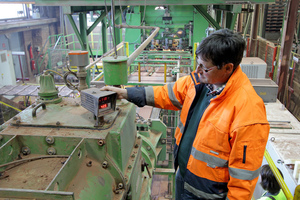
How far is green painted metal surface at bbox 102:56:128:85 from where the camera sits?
2107mm

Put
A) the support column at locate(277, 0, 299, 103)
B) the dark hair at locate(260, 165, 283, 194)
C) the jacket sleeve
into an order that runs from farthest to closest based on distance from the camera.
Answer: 1. the support column at locate(277, 0, 299, 103)
2. the dark hair at locate(260, 165, 283, 194)
3. the jacket sleeve

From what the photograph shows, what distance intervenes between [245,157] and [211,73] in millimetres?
529

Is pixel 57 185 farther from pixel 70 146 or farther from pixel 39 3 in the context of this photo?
pixel 39 3

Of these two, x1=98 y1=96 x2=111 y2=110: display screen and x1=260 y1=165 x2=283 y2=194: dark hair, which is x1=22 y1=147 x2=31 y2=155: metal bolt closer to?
x1=98 y1=96 x2=111 y2=110: display screen

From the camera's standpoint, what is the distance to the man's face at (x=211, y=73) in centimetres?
154

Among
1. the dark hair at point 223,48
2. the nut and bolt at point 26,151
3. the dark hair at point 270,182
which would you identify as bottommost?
the dark hair at point 270,182

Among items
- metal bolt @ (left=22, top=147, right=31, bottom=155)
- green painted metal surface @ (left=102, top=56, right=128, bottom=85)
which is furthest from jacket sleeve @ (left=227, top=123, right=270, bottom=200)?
metal bolt @ (left=22, top=147, right=31, bottom=155)

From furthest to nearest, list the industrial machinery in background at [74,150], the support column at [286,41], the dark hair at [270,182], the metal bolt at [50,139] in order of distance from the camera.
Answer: the support column at [286,41], the dark hair at [270,182], the metal bolt at [50,139], the industrial machinery in background at [74,150]

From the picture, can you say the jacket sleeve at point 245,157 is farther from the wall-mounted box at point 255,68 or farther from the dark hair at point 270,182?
the wall-mounted box at point 255,68

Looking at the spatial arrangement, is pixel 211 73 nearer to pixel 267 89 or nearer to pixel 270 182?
pixel 270 182

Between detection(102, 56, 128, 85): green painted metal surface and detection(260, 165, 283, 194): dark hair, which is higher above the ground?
detection(102, 56, 128, 85): green painted metal surface

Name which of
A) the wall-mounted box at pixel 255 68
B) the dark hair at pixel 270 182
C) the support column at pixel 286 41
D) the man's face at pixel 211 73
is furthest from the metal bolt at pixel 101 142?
the support column at pixel 286 41

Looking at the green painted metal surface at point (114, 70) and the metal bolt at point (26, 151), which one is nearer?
the metal bolt at point (26, 151)

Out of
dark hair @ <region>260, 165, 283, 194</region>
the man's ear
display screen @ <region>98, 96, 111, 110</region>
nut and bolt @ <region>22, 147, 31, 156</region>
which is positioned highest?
the man's ear
